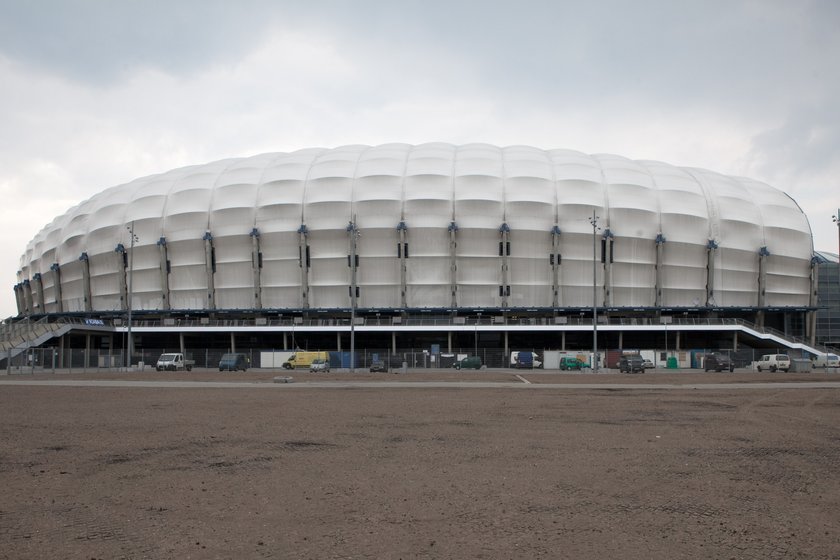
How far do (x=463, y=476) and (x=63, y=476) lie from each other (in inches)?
268

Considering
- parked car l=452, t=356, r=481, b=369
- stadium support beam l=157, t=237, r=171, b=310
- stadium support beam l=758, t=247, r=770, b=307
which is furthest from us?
stadium support beam l=758, t=247, r=770, b=307

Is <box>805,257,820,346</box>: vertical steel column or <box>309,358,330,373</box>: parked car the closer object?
<box>309,358,330,373</box>: parked car

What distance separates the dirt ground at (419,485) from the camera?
8.07m

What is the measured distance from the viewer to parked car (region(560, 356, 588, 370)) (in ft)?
222

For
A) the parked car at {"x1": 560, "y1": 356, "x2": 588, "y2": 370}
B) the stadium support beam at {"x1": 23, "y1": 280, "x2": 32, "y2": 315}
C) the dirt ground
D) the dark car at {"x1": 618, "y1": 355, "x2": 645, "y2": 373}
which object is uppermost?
the stadium support beam at {"x1": 23, "y1": 280, "x2": 32, "y2": 315}

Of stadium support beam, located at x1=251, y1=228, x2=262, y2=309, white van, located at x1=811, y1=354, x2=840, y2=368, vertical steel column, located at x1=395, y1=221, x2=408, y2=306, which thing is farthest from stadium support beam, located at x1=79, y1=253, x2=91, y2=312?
white van, located at x1=811, y1=354, x2=840, y2=368

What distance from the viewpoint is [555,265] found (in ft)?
269

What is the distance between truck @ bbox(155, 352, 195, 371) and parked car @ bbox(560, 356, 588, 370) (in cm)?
3596

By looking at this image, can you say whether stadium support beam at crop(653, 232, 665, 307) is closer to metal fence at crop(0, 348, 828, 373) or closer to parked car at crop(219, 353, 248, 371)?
metal fence at crop(0, 348, 828, 373)

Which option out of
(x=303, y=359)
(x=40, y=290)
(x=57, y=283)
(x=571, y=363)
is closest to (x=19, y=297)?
(x=40, y=290)

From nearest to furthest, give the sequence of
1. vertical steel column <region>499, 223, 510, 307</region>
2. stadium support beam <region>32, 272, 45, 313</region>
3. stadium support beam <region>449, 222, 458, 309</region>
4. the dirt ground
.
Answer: the dirt ground
vertical steel column <region>499, 223, 510, 307</region>
stadium support beam <region>449, 222, 458, 309</region>
stadium support beam <region>32, 272, 45, 313</region>

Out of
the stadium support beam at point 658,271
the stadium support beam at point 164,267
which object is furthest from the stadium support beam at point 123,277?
the stadium support beam at point 658,271

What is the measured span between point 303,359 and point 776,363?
1717 inches

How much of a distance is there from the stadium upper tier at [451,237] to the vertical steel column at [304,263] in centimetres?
18
